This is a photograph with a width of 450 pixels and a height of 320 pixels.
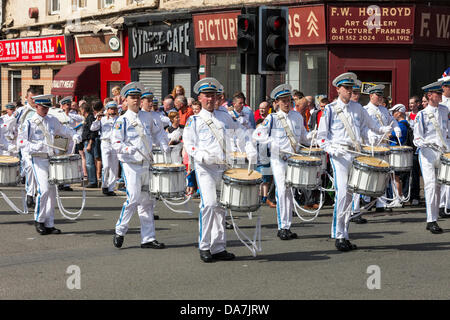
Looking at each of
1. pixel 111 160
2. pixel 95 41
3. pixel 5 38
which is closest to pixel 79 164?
pixel 111 160

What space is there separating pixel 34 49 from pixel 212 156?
82.8ft

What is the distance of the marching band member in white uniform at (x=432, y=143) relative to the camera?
11516mm

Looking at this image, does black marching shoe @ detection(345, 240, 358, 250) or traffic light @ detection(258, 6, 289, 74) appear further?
traffic light @ detection(258, 6, 289, 74)

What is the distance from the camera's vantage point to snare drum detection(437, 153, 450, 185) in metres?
10.7

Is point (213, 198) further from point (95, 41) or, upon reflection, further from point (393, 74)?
point (95, 41)

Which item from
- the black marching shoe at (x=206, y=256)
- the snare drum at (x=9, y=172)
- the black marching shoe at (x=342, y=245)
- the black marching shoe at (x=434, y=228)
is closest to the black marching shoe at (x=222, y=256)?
the black marching shoe at (x=206, y=256)

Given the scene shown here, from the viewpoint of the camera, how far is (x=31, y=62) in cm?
3353

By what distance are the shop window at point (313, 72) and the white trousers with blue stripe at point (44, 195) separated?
10710 millimetres

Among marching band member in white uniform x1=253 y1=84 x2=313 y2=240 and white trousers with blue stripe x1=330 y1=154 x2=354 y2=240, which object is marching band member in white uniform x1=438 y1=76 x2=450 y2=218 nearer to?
marching band member in white uniform x1=253 y1=84 x2=313 y2=240

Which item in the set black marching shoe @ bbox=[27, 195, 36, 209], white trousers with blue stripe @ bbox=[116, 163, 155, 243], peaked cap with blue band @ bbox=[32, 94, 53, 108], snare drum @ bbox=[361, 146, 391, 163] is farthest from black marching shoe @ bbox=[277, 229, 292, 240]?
black marching shoe @ bbox=[27, 195, 36, 209]

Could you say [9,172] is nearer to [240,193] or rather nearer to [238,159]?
[238,159]

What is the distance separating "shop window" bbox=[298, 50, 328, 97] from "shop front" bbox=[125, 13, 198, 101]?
443 centimetres

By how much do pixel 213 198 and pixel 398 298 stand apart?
2690 millimetres

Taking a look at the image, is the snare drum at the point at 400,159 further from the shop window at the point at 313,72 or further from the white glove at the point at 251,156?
the shop window at the point at 313,72
